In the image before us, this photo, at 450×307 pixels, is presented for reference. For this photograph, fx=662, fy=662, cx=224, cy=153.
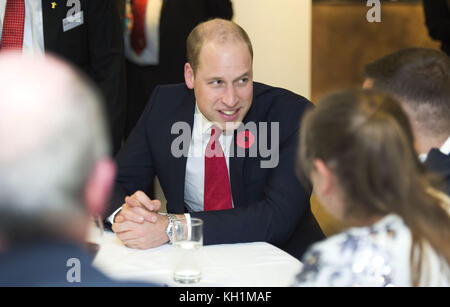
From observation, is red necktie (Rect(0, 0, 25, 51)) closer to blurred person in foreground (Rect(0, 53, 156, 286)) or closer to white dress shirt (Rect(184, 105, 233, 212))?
white dress shirt (Rect(184, 105, 233, 212))

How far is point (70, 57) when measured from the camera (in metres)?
3.47

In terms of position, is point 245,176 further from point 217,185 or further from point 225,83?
point 225,83

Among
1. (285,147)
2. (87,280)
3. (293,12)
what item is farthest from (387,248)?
(293,12)

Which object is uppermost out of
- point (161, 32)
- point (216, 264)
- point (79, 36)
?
→ point (161, 32)

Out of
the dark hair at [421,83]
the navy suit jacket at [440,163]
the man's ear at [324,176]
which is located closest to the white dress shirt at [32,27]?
the dark hair at [421,83]

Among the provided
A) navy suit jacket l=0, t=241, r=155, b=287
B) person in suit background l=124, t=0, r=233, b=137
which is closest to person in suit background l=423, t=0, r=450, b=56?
person in suit background l=124, t=0, r=233, b=137

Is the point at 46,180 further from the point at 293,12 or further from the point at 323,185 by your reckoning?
the point at 293,12

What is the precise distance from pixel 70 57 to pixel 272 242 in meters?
1.77

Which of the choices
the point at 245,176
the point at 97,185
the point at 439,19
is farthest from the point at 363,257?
the point at 439,19

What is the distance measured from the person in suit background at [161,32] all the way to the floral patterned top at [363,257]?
115 inches

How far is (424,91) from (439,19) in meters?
2.21

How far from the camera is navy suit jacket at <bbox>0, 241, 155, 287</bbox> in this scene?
2.70 ft

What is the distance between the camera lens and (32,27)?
130 inches
